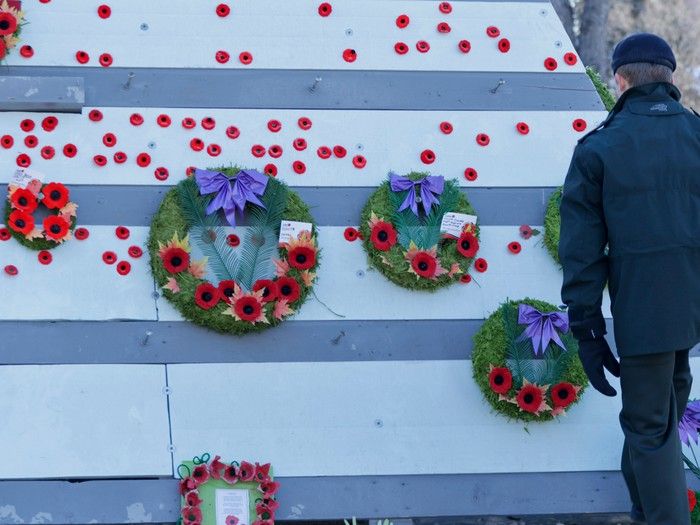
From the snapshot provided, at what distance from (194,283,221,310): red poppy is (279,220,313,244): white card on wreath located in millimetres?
363

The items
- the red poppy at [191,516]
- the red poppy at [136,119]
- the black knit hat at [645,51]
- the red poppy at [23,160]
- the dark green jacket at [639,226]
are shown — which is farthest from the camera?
the red poppy at [136,119]

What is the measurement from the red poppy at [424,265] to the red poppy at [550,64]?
1.08 m

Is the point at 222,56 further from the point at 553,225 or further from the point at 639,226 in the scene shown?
the point at 639,226

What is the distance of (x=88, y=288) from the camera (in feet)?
15.8

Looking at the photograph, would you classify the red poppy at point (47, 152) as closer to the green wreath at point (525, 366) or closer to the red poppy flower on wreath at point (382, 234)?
the red poppy flower on wreath at point (382, 234)

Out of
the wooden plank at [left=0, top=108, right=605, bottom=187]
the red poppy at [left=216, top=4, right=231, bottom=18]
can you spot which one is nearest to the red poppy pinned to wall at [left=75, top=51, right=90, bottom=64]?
the wooden plank at [left=0, top=108, right=605, bottom=187]

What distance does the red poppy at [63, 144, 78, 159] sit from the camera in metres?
4.90

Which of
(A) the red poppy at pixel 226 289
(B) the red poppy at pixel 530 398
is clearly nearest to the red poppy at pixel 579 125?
(B) the red poppy at pixel 530 398

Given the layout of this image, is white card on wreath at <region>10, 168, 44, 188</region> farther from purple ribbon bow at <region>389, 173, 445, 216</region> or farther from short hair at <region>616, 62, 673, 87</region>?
short hair at <region>616, 62, 673, 87</region>

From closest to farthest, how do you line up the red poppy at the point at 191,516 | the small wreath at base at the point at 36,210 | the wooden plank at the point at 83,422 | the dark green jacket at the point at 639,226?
the dark green jacket at the point at 639,226, the red poppy at the point at 191,516, the wooden plank at the point at 83,422, the small wreath at base at the point at 36,210

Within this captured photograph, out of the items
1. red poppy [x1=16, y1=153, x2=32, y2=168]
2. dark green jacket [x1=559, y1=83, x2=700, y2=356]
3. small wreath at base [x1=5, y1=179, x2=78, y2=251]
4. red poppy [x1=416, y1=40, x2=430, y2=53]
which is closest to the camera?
dark green jacket [x1=559, y1=83, x2=700, y2=356]

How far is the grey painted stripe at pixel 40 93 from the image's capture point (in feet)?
16.0

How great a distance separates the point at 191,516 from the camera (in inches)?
179

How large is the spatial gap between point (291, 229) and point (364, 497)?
3.84 ft
